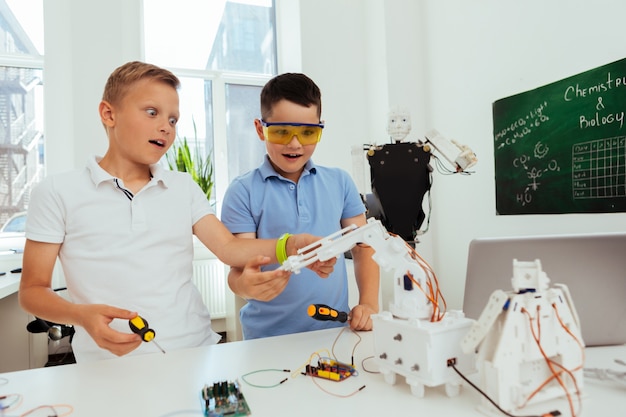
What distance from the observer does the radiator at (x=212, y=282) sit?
362cm

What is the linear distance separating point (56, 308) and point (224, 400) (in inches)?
19.9

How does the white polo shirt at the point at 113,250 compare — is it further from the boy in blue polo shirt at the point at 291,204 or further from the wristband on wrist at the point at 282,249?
the wristband on wrist at the point at 282,249

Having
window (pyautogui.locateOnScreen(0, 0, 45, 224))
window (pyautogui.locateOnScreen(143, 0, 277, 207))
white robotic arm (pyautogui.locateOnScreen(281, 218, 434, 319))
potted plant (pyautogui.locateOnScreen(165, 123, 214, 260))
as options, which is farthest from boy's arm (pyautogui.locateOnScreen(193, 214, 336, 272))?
window (pyautogui.locateOnScreen(0, 0, 45, 224))

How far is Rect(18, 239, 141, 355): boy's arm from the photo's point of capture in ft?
2.85

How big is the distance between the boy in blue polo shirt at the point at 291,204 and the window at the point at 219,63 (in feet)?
8.57

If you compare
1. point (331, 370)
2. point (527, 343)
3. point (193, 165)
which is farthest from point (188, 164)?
point (527, 343)

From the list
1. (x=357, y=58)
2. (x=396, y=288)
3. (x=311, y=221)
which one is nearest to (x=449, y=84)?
(x=357, y=58)

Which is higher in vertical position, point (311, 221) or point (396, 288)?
point (311, 221)

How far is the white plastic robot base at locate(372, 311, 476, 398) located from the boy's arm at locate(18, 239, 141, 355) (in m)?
0.52

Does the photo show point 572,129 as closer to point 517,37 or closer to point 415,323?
point 517,37

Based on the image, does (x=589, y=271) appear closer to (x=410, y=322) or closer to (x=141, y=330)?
(x=410, y=322)

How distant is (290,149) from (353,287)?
56.2 inches

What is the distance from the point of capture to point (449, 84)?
10.4ft

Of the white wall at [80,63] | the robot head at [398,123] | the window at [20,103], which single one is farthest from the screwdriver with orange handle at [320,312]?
the window at [20,103]
